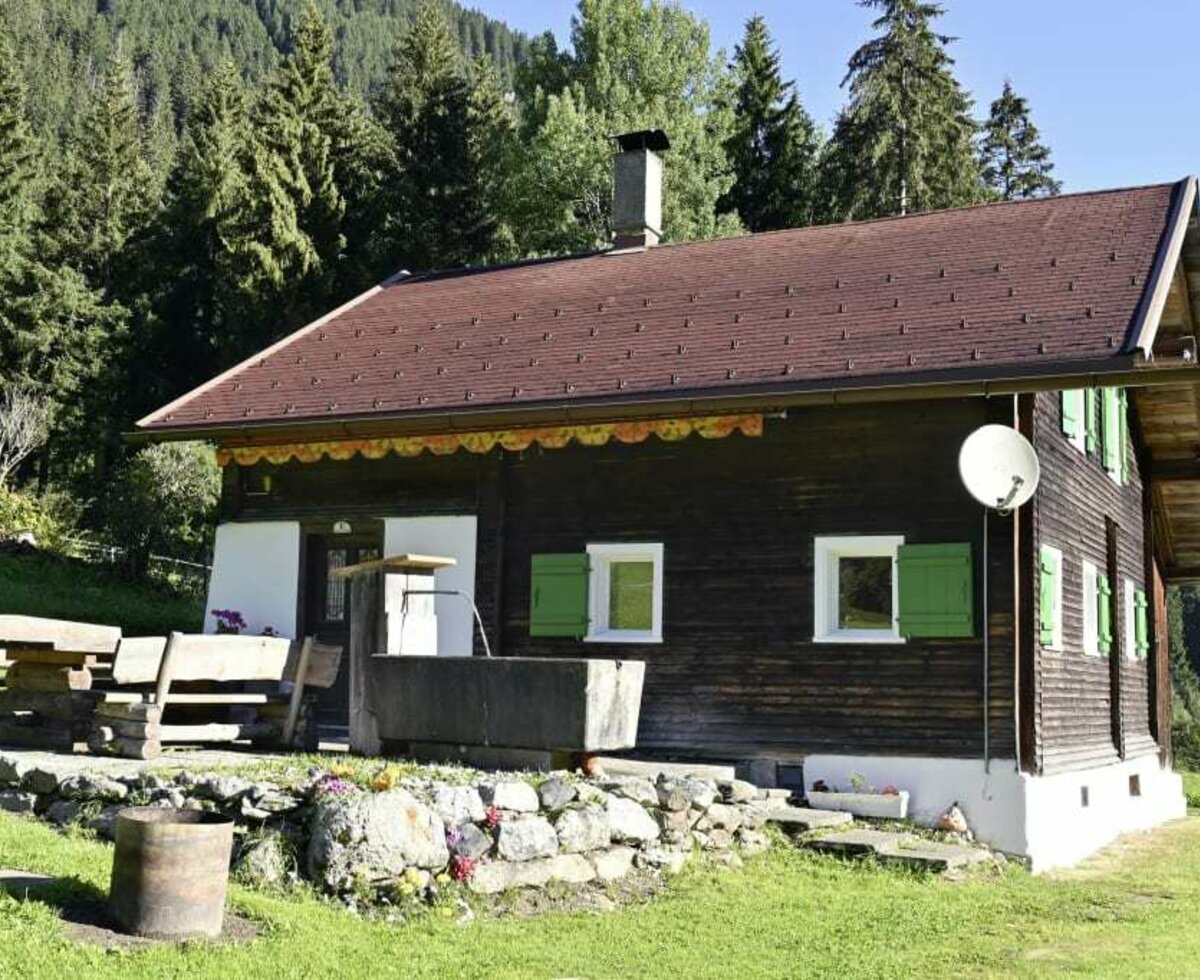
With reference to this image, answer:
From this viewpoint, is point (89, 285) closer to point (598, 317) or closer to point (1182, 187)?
Answer: point (598, 317)

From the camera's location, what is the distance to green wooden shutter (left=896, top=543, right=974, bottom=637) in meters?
11.5

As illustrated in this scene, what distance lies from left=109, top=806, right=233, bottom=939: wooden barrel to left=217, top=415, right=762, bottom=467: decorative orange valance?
273 inches

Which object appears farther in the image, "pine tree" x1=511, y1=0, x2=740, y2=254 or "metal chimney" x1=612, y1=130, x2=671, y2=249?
"pine tree" x1=511, y1=0, x2=740, y2=254

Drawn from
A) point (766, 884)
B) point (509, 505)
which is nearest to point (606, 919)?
point (766, 884)

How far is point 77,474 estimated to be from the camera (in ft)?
116

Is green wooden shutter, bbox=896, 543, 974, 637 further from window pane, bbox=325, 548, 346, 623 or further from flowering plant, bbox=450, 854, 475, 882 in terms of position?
window pane, bbox=325, 548, 346, 623

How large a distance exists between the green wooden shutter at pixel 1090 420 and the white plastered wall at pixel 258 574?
26.9ft

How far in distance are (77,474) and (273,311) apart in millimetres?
6429

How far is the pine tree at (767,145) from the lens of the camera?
39531 mm

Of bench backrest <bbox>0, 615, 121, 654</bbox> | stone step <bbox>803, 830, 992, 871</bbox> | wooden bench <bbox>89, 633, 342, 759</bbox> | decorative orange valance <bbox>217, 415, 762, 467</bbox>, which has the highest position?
decorative orange valance <bbox>217, 415, 762, 467</bbox>

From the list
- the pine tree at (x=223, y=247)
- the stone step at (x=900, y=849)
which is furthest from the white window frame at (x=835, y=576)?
the pine tree at (x=223, y=247)

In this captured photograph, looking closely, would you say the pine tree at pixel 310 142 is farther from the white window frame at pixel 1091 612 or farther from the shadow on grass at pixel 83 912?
the shadow on grass at pixel 83 912

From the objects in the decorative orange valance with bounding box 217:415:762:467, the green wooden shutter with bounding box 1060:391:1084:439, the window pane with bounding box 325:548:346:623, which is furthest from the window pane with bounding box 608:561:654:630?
the green wooden shutter with bounding box 1060:391:1084:439

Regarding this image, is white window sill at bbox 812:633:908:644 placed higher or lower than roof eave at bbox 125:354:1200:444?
lower
